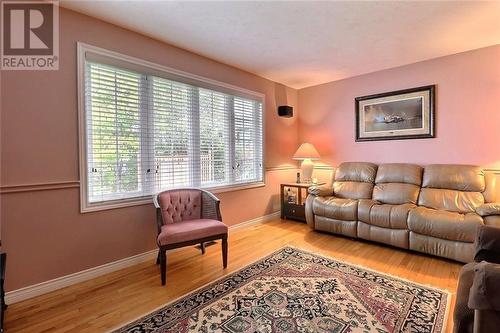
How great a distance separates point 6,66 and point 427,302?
3.78 meters

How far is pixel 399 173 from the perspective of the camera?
3492mm

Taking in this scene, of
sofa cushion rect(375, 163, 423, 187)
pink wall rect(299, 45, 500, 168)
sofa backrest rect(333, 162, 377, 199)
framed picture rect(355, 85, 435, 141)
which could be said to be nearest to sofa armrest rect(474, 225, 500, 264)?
sofa cushion rect(375, 163, 423, 187)

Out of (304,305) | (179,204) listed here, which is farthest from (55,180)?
(304,305)

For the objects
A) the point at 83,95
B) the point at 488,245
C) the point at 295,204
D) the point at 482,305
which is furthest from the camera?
the point at 295,204

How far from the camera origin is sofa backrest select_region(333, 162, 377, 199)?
3.65 m

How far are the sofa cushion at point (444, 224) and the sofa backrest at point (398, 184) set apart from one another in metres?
0.41

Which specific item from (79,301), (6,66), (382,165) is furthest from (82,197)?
(382,165)

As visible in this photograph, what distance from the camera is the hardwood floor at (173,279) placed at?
1.79m

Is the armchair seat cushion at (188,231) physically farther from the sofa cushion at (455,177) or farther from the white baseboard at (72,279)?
the sofa cushion at (455,177)

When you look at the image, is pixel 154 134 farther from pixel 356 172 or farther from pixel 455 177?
pixel 455 177

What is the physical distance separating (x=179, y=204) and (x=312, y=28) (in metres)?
2.36

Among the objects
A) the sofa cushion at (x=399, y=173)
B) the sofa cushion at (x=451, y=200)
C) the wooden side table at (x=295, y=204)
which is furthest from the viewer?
the wooden side table at (x=295, y=204)

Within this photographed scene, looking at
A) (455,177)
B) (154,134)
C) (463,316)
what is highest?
(154,134)

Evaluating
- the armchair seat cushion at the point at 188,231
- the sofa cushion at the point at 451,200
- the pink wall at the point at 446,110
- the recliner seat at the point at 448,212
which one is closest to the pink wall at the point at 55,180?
the armchair seat cushion at the point at 188,231
